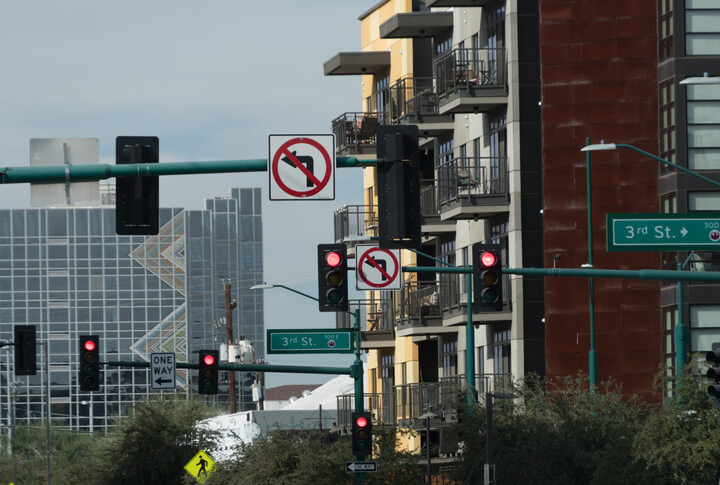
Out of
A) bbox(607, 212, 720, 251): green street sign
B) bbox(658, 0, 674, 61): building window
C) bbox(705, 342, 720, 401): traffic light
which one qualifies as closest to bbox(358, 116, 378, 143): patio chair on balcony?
bbox(658, 0, 674, 61): building window

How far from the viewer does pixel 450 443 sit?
52688mm

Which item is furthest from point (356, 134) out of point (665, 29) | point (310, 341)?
point (310, 341)

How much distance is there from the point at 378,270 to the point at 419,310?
2322cm

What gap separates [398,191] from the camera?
706 inches

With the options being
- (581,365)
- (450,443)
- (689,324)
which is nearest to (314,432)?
(450,443)

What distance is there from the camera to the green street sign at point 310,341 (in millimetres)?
38719

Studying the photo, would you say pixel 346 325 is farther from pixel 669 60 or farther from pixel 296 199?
pixel 296 199

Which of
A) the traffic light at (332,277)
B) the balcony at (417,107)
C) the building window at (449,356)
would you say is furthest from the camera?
the building window at (449,356)

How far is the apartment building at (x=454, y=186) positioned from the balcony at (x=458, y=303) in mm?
47

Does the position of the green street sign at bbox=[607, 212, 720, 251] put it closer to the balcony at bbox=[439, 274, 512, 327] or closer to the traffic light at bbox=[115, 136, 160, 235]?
the traffic light at bbox=[115, 136, 160, 235]

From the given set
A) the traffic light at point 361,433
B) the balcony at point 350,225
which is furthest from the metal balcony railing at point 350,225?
the traffic light at point 361,433

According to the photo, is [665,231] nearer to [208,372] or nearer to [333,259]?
[333,259]

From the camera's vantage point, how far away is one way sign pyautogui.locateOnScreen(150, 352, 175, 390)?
4541 centimetres

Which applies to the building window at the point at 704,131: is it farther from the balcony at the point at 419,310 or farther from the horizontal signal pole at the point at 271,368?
the horizontal signal pole at the point at 271,368
